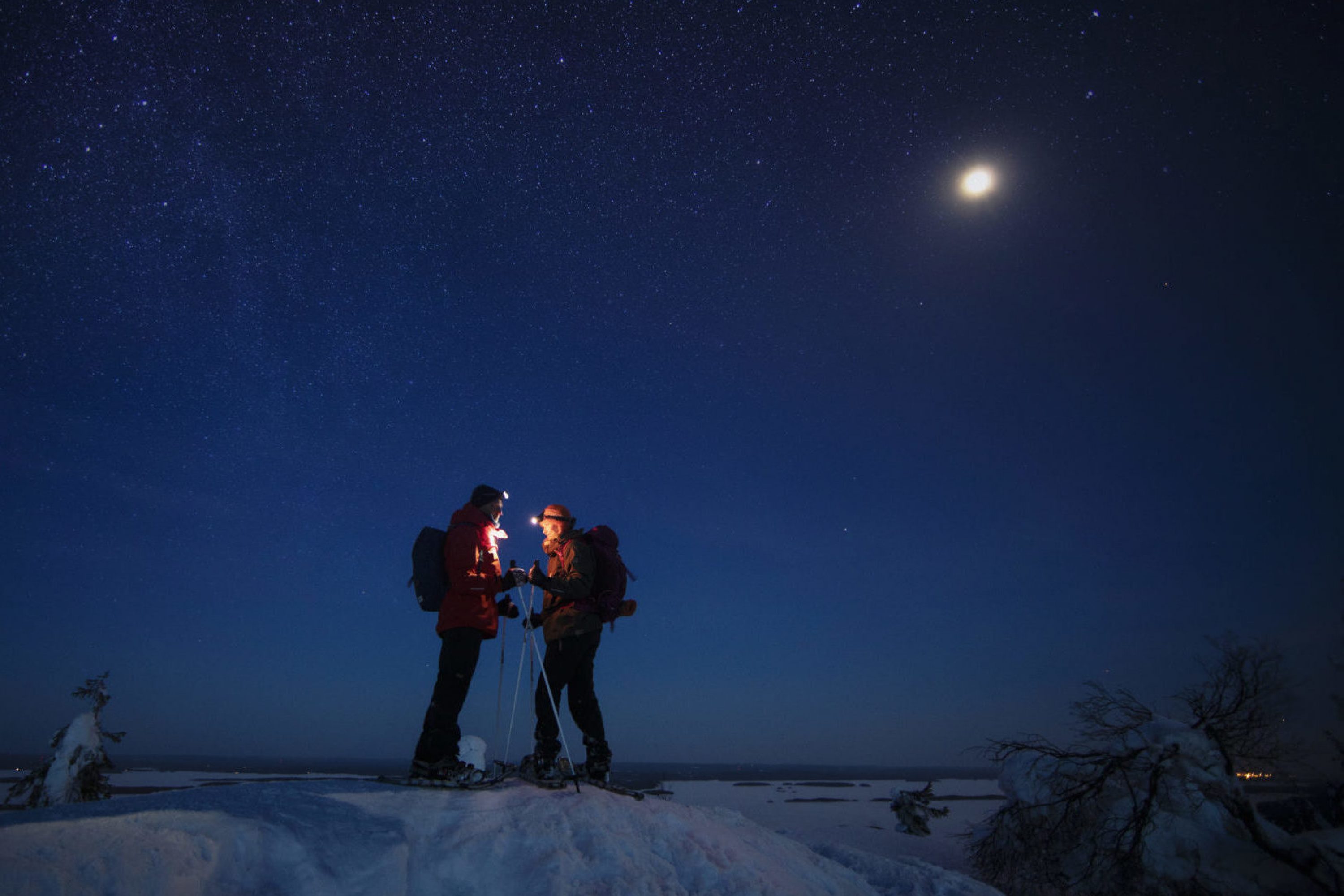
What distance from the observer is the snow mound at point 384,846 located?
2771mm

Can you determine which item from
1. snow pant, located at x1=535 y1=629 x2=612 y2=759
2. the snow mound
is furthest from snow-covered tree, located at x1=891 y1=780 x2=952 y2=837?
snow pant, located at x1=535 y1=629 x2=612 y2=759

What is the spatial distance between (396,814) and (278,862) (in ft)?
3.31

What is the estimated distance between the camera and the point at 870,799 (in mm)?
47719

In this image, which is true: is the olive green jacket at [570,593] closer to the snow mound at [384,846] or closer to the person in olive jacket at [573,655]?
the person in olive jacket at [573,655]

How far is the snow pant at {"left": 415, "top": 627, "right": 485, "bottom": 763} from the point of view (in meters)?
5.45

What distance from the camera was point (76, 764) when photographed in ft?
54.7

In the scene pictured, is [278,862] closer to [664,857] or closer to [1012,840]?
[664,857]

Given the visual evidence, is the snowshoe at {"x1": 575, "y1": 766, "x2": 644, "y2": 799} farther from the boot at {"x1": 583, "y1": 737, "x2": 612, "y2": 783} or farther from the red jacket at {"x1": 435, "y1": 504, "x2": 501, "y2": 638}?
the red jacket at {"x1": 435, "y1": 504, "x2": 501, "y2": 638}

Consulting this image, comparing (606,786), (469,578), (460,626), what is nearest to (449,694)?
(460,626)

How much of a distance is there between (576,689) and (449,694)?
1.44m

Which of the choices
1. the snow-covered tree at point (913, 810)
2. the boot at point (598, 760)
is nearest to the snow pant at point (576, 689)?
the boot at point (598, 760)

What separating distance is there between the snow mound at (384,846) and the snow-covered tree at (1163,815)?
930cm

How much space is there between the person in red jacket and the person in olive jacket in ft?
1.63

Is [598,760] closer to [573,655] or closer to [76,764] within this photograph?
[573,655]
